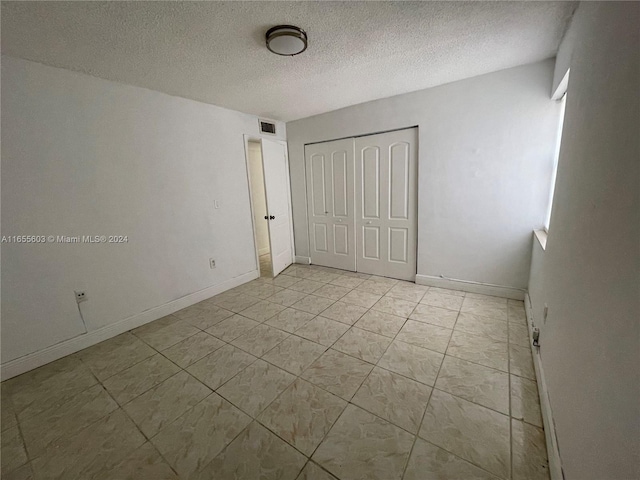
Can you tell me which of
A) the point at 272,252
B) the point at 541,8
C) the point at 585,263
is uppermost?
the point at 541,8

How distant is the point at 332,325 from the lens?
96.3 inches

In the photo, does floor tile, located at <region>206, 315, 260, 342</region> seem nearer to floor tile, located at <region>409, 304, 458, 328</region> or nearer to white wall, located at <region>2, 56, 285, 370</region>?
white wall, located at <region>2, 56, 285, 370</region>

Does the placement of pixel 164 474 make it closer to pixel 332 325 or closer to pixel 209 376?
pixel 209 376

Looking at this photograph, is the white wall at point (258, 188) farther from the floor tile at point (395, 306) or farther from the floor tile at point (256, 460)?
the floor tile at point (256, 460)

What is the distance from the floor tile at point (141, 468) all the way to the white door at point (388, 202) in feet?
9.91

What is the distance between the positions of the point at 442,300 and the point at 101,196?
361 cm

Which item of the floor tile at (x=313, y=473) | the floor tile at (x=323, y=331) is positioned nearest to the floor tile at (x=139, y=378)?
the floor tile at (x=323, y=331)

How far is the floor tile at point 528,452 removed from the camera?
1152 mm

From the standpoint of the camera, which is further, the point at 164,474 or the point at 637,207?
the point at 164,474

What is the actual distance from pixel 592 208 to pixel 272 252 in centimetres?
338

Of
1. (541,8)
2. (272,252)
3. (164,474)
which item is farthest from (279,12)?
(272,252)

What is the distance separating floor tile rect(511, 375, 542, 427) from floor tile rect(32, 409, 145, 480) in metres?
2.14

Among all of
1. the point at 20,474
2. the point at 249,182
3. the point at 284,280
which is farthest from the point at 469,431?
the point at 249,182

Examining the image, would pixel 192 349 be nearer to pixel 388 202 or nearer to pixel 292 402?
pixel 292 402
